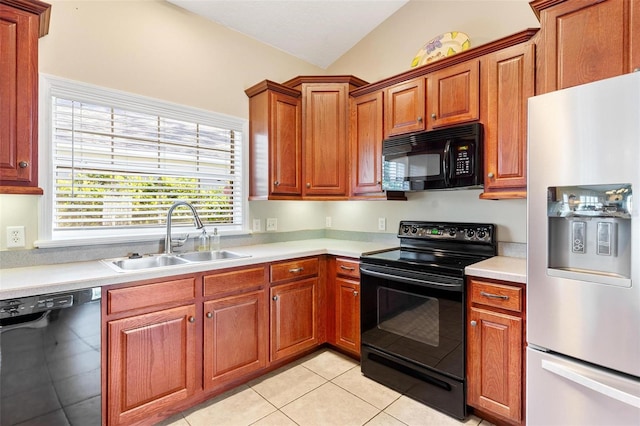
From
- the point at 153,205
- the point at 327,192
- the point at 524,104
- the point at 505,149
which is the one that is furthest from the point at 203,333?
the point at 524,104

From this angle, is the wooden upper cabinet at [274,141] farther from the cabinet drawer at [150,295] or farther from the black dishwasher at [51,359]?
the black dishwasher at [51,359]

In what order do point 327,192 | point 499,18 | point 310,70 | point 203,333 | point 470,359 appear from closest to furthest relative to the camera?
point 470,359, point 203,333, point 499,18, point 327,192, point 310,70

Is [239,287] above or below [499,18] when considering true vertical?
below

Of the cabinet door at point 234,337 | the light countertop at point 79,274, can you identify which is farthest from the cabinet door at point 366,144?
the cabinet door at point 234,337

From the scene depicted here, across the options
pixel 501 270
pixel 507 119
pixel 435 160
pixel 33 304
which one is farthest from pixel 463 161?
pixel 33 304

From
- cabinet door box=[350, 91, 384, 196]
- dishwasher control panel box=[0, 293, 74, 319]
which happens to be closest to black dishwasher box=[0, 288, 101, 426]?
dishwasher control panel box=[0, 293, 74, 319]

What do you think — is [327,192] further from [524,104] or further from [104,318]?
[104,318]

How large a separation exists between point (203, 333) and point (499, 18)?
3.01m

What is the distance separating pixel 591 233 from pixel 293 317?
1.92 metres

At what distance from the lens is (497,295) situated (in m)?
1.78

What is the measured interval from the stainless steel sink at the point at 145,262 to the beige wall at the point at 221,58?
1.59ft

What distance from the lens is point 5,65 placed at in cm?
154

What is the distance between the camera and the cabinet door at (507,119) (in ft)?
6.24

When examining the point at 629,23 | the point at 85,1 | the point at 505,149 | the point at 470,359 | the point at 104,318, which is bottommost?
the point at 470,359
